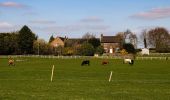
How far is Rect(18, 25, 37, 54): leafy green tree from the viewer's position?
166750 mm

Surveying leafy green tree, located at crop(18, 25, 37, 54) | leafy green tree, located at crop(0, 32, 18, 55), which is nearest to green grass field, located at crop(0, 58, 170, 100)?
leafy green tree, located at crop(0, 32, 18, 55)

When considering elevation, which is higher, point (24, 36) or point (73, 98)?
point (24, 36)

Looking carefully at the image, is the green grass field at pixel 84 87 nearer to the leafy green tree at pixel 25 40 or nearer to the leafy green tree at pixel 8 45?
the leafy green tree at pixel 8 45

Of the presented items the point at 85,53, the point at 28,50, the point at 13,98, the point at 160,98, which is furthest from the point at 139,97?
the point at 28,50

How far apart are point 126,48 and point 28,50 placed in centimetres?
4108

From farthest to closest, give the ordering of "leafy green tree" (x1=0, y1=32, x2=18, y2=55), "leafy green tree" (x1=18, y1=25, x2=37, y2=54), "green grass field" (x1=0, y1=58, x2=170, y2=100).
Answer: "leafy green tree" (x1=18, y1=25, x2=37, y2=54) → "leafy green tree" (x1=0, y1=32, x2=18, y2=55) → "green grass field" (x1=0, y1=58, x2=170, y2=100)

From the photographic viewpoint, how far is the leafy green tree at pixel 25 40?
166750 mm

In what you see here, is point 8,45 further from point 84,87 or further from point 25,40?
point 84,87

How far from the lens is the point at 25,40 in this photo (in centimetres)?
16750

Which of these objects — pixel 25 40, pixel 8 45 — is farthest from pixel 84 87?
pixel 25 40

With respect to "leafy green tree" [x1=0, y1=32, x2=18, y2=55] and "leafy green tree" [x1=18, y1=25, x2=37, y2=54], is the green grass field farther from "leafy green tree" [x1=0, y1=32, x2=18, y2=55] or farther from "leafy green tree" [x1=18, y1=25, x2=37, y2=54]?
Answer: "leafy green tree" [x1=18, y1=25, x2=37, y2=54]

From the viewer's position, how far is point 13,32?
182 m

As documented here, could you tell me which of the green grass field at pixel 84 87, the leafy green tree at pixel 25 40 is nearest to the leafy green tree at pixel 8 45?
the leafy green tree at pixel 25 40

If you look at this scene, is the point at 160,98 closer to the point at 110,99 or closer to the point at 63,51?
the point at 110,99
